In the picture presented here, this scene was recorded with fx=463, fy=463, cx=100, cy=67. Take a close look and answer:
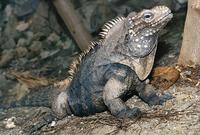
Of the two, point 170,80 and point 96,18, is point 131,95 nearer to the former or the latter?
point 170,80

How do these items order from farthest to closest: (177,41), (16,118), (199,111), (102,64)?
1. (177,41)
2. (16,118)
3. (102,64)
4. (199,111)

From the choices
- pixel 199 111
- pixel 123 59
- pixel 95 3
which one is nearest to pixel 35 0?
pixel 95 3

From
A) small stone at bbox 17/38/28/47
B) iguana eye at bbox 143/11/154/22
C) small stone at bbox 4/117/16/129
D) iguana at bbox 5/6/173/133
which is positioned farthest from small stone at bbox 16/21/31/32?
iguana eye at bbox 143/11/154/22

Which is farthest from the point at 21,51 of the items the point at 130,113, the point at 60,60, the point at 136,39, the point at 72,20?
the point at 130,113

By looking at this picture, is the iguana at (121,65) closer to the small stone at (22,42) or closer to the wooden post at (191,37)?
the wooden post at (191,37)

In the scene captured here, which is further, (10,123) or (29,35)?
(29,35)

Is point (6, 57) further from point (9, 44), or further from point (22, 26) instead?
point (22, 26)

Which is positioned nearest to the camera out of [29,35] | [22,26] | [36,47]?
[36,47]
